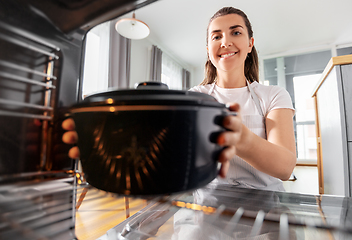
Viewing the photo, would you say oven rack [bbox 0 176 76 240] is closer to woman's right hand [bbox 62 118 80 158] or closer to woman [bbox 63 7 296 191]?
woman's right hand [bbox 62 118 80 158]

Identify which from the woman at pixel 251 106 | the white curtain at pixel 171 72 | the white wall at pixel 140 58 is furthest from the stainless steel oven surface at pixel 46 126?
the white curtain at pixel 171 72

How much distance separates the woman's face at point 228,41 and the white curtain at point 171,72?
3.16 m

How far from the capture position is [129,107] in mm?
126

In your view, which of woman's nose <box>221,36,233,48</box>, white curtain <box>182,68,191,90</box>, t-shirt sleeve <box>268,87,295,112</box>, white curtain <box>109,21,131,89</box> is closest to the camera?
woman's nose <box>221,36,233,48</box>

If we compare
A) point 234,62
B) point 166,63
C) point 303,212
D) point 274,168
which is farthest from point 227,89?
point 166,63

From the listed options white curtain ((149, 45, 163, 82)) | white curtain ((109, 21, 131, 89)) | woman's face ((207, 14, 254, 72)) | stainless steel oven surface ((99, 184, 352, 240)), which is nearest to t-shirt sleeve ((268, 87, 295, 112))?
woman's face ((207, 14, 254, 72))

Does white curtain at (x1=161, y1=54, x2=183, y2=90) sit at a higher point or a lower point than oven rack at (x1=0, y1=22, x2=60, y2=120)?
higher

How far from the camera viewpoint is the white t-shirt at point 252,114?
72cm

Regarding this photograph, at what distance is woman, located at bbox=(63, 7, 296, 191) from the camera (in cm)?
50

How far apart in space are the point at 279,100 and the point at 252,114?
0.37 feet

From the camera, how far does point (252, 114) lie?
0.80m

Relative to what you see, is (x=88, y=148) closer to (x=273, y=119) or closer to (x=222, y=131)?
(x=222, y=131)

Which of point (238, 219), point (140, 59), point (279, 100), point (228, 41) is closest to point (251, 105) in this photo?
point (279, 100)

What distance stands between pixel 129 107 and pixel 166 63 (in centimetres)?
415
